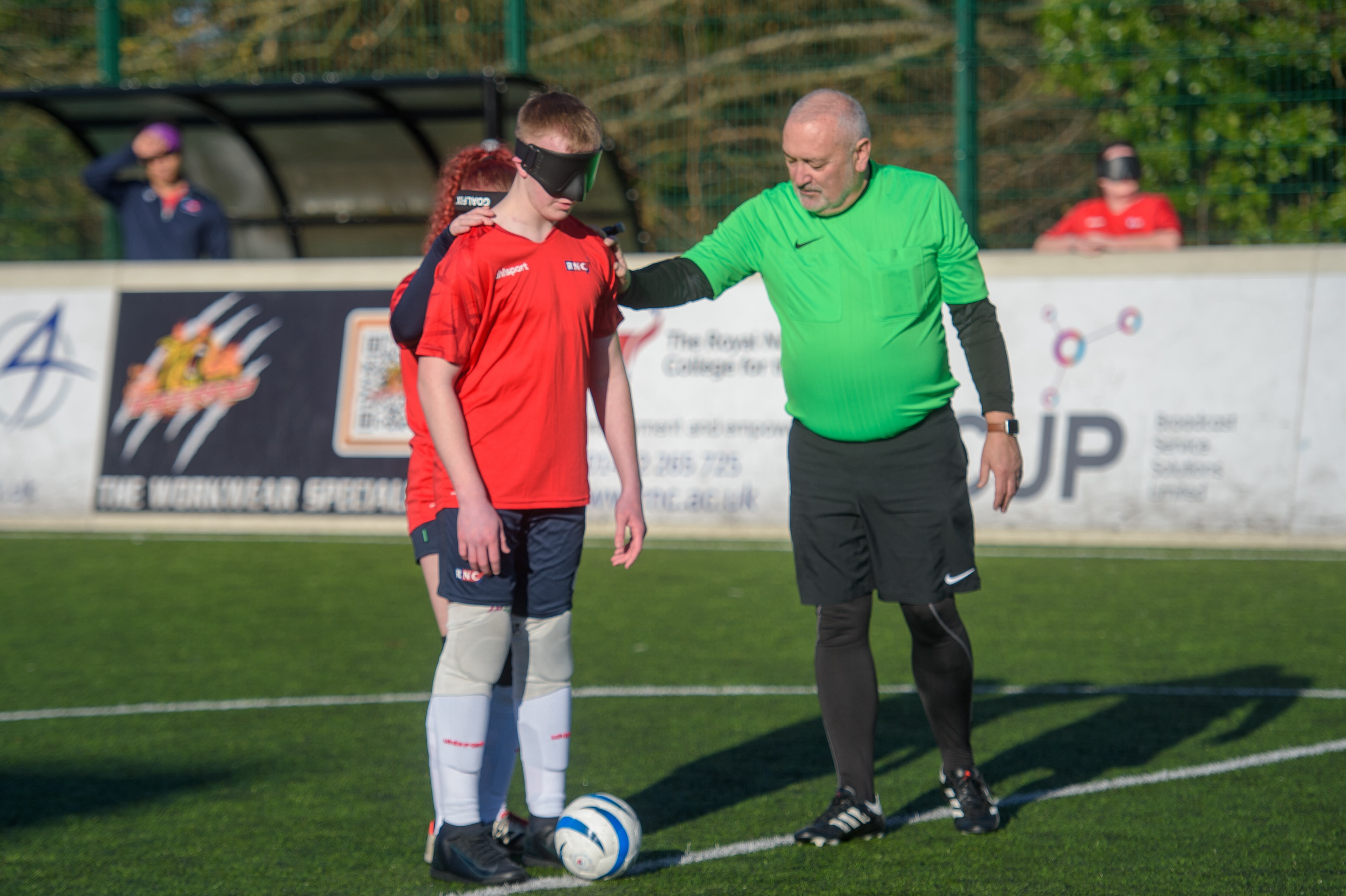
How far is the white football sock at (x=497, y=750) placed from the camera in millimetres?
3691

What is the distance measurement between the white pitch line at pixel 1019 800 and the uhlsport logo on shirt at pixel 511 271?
150cm

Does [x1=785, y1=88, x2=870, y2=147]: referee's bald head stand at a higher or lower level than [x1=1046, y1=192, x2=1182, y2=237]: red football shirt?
lower

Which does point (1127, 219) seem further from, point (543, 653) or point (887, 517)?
point (543, 653)

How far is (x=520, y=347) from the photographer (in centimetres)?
340

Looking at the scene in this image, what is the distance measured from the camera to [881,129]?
12062 millimetres

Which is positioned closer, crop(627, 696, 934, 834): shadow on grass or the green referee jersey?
the green referee jersey

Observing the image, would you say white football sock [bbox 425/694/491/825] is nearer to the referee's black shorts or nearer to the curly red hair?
the referee's black shorts

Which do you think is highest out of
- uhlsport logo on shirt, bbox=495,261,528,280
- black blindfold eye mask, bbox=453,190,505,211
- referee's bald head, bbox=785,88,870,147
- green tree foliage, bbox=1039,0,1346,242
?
green tree foliage, bbox=1039,0,1346,242

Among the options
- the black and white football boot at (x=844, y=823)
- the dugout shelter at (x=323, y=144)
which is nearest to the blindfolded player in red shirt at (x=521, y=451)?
the black and white football boot at (x=844, y=823)

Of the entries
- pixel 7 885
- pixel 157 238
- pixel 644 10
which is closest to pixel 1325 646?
pixel 7 885

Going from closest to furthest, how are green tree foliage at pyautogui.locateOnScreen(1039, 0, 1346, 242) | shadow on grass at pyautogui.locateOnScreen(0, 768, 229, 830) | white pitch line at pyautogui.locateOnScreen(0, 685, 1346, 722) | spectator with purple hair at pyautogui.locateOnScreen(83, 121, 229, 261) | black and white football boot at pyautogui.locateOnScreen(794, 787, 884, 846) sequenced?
1. black and white football boot at pyautogui.locateOnScreen(794, 787, 884, 846)
2. shadow on grass at pyautogui.locateOnScreen(0, 768, 229, 830)
3. white pitch line at pyautogui.locateOnScreen(0, 685, 1346, 722)
4. green tree foliage at pyautogui.locateOnScreen(1039, 0, 1346, 242)
5. spectator with purple hair at pyautogui.locateOnScreen(83, 121, 229, 261)

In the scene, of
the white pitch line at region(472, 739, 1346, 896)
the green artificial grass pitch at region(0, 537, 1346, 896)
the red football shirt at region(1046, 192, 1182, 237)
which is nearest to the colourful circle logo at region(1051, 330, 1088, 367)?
the red football shirt at region(1046, 192, 1182, 237)

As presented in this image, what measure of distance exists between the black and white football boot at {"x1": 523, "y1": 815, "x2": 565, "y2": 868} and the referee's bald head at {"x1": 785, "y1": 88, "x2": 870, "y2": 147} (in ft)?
6.31

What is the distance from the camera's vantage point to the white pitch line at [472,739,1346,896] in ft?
11.6
